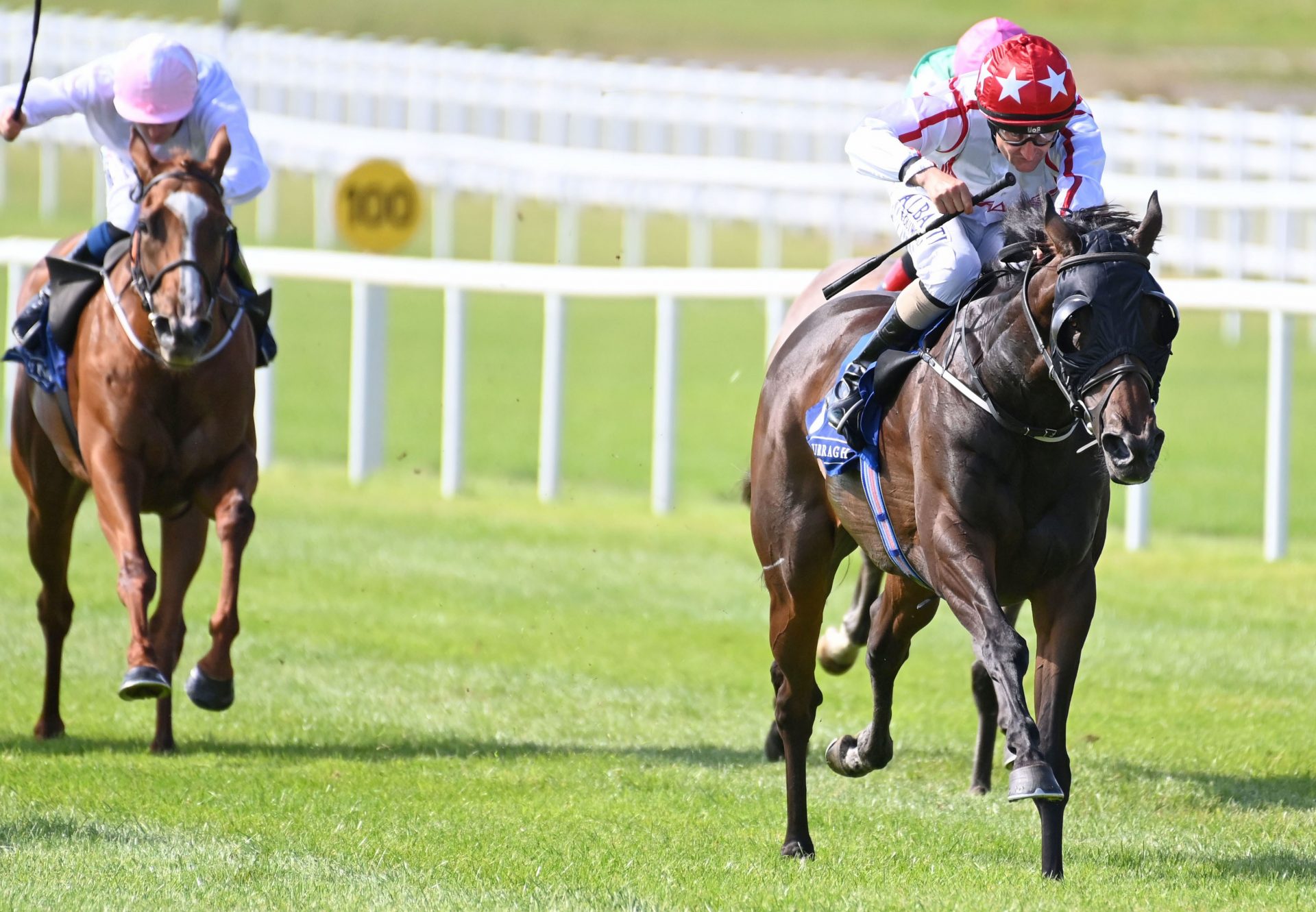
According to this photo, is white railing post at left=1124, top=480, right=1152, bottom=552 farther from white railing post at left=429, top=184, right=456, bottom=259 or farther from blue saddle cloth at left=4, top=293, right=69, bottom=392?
white railing post at left=429, top=184, right=456, bottom=259

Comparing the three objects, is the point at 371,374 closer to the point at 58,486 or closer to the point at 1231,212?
the point at 58,486

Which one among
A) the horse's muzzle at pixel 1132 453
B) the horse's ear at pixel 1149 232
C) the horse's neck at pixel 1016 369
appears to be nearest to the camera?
the horse's muzzle at pixel 1132 453

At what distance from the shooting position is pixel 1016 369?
5105 millimetres

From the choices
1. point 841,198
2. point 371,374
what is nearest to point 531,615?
point 371,374

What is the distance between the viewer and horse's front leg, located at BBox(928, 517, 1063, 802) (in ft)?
15.9

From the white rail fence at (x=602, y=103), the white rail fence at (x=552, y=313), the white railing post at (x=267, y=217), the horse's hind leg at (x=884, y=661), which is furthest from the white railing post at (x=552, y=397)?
the white railing post at (x=267, y=217)

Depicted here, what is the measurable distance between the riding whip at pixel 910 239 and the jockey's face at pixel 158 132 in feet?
7.97

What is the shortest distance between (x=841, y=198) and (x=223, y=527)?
13.9 metres

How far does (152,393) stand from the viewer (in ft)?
22.3

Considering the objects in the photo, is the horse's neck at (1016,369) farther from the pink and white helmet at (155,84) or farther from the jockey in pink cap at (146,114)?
the pink and white helmet at (155,84)

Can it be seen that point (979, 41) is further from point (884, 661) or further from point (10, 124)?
point (10, 124)

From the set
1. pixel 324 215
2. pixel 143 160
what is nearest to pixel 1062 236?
pixel 143 160

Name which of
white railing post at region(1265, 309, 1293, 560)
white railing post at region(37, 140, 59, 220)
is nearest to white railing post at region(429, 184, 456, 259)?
white railing post at region(37, 140, 59, 220)

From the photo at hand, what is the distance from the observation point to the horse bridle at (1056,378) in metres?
4.72
